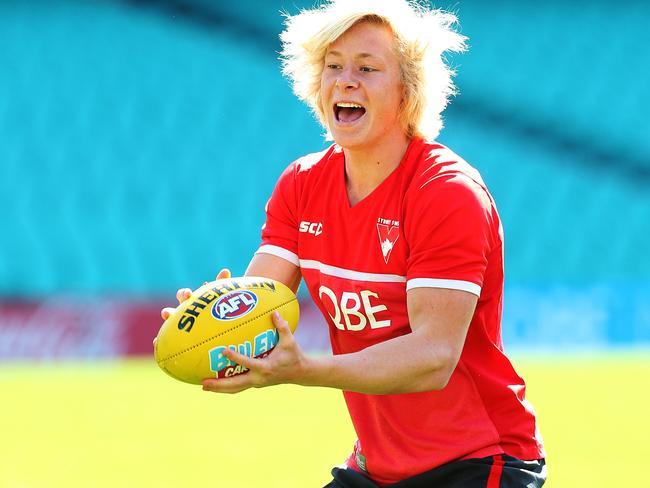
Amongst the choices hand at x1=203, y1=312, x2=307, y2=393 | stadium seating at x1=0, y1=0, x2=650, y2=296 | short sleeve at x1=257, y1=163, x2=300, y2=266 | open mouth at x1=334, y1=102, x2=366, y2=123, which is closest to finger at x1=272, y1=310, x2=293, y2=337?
hand at x1=203, y1=312, x2=307, y2=393

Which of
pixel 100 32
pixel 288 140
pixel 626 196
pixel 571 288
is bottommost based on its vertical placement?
pixel 571 288

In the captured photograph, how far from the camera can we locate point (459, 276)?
3.41 meters

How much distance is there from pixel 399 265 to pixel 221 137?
36.7 feet

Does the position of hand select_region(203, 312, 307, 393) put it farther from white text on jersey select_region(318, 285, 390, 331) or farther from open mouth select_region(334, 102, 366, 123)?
open mouth select_region(334, 102, 366, 123)

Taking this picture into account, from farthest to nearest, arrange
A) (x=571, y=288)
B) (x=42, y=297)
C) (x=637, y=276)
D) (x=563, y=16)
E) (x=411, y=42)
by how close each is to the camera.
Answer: (x=563, y=16) → (x=637, y=276) → (x=571, y=288) → (x=42, y=297) → (x=411, y=42)

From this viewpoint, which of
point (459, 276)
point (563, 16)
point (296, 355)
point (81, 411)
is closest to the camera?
point (296, 355)

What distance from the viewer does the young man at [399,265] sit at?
3.40 m

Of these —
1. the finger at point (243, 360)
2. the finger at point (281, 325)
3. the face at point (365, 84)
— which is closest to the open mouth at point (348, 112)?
the face at point (365, 84)

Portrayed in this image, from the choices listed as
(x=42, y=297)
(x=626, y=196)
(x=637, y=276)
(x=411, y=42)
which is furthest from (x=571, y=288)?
(x=411, y=42)

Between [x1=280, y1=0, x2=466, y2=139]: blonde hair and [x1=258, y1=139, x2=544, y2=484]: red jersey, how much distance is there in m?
0.13

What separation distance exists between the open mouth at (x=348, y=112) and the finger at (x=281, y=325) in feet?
2.63

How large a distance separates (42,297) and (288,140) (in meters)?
4.76

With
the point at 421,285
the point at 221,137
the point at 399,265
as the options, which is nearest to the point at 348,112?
the point at 399,265

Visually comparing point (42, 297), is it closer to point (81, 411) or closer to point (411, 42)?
point (81, 411)
